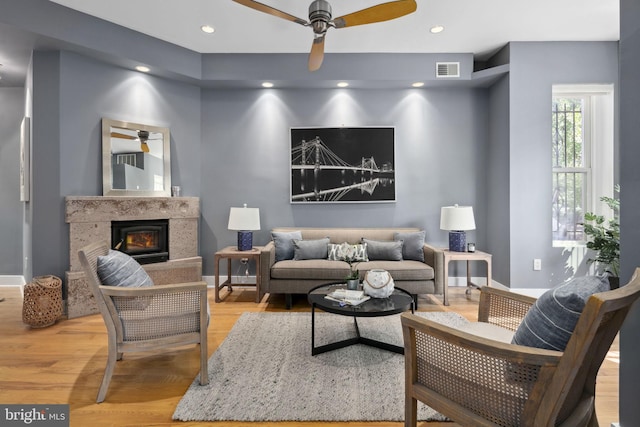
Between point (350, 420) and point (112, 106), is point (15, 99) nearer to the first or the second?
point (112, 106)

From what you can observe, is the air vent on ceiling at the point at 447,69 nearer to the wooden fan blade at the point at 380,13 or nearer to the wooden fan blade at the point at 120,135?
the wooden fan blade at the point at 380,13

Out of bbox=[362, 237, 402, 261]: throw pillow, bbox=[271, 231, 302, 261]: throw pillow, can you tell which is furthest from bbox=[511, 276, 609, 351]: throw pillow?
bbox=[271, 231, 302, 261]: throw pillow

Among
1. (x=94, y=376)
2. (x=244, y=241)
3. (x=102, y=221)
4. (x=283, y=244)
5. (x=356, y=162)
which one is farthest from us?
(x=356, y=162)

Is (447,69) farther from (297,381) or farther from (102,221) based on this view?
(102,221)

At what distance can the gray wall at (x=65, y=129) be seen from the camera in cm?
337

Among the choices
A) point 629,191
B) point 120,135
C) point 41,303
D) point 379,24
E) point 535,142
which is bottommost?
point 41,303

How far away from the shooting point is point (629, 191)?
1.51m

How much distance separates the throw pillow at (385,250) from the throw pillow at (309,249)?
57 cm

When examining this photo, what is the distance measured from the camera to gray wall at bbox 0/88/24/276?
446 cm

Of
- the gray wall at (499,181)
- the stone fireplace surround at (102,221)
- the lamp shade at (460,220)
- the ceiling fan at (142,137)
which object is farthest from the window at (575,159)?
the ceiling fan at (142,137)

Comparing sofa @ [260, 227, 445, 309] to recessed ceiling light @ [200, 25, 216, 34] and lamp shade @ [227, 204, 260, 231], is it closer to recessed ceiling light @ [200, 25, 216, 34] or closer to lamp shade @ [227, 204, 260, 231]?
lamp shade @ [227, 204, 260, 231]

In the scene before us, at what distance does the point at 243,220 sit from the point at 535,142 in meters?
3.74

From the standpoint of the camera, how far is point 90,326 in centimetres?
308

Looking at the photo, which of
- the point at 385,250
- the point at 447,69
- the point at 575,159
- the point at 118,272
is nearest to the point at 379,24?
the point at 447,69
